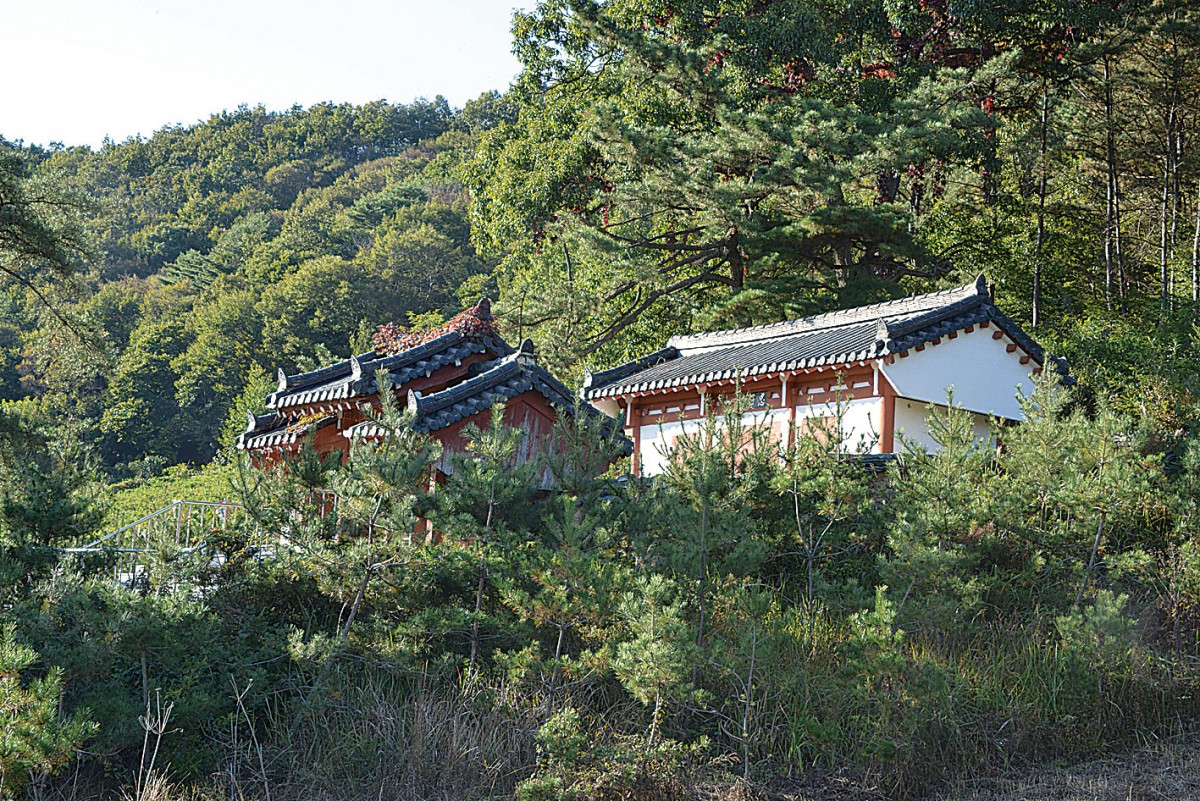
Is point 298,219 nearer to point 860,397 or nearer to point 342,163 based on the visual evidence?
point 342,163

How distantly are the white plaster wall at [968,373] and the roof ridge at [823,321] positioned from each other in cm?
67

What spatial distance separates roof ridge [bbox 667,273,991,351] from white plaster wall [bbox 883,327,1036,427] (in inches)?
26.4

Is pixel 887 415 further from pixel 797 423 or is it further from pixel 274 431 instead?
pixel 274 431

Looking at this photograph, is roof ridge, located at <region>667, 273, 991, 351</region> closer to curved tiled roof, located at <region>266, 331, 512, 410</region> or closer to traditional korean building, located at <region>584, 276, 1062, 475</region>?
traditional korean building, located at <region>584, 276, 1062, 475</region>

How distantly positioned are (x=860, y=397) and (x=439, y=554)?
9219 millimetres

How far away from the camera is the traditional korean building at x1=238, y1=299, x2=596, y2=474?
39.9 ft

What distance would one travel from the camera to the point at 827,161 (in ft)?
62.7

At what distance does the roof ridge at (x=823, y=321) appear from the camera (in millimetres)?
16281

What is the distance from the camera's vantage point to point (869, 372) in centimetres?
1567

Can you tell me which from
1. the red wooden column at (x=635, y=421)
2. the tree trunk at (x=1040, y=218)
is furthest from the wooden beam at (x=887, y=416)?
the tree trunk at (x=1040, y=218)

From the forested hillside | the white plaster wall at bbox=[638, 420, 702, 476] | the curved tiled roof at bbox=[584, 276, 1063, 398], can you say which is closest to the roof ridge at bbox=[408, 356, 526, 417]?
the curved tiled roof at bbox=[584, 276, 1063, 398]

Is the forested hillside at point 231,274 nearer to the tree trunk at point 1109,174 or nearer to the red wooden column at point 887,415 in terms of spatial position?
the tree trunk at point 1109,174

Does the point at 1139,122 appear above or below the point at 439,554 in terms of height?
above

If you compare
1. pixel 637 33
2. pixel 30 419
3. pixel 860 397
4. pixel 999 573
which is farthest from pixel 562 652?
pixel 637 33
